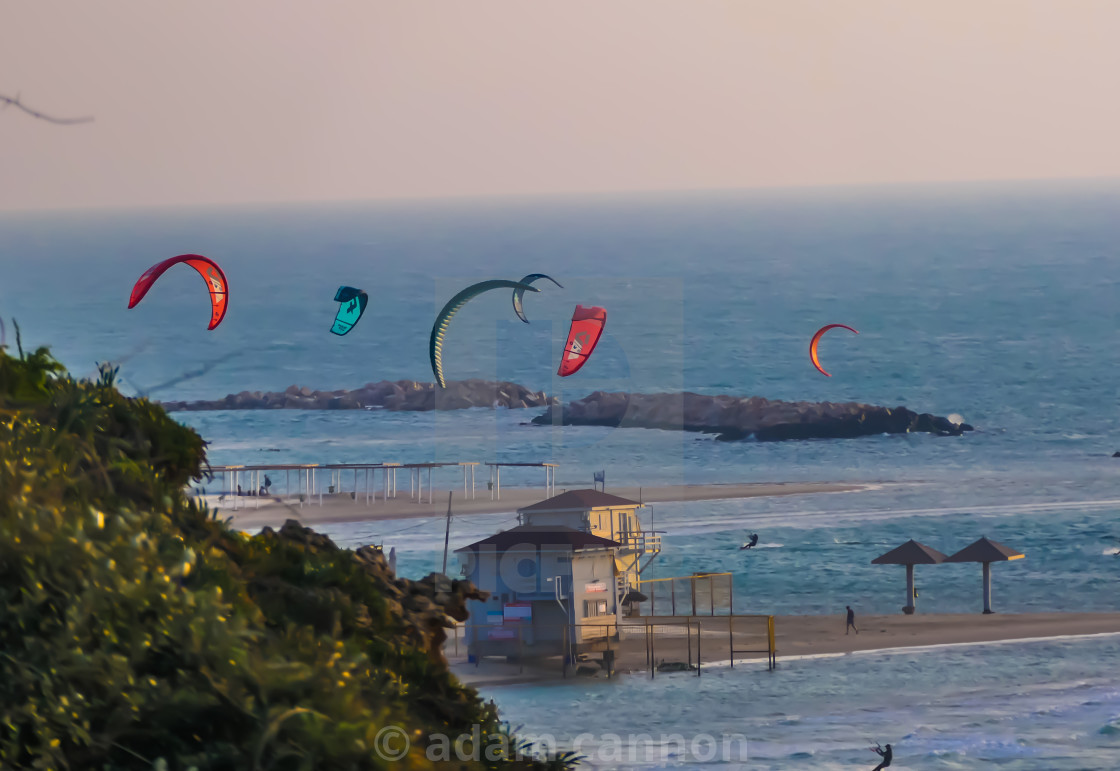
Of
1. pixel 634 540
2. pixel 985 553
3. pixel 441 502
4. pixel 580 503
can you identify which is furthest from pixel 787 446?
pixel 580 503

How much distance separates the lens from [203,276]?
3900 cm

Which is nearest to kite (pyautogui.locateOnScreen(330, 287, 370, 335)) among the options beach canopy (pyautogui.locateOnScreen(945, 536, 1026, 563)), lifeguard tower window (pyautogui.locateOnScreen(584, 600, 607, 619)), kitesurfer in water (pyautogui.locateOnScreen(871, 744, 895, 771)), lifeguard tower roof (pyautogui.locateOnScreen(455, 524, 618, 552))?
lifeguard tower roof (pyautogui.locateOnScreen(455, 524, 618, 552))

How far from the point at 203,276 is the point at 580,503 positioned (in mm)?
12124

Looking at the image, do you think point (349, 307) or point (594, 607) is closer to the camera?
→ point (594, 607)

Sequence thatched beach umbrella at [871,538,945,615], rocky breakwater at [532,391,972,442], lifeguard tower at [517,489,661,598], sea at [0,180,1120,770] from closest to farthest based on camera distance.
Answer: sea at [0,180,1120,770] → lifeguard tower at [517,489,661,598] → thatched beach umbrella at [871,538,945,615] → rocky breakwater at [532,391,972,442]

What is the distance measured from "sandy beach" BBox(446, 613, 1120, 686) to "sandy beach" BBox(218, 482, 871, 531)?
1822 cm

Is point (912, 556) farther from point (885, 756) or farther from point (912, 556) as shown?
point (885, 756)

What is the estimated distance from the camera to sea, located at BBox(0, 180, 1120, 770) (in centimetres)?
3192

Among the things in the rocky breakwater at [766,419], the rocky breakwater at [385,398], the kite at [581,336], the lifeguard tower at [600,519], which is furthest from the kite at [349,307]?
the rocky breakwater at [385,398]

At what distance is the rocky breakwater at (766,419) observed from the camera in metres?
107

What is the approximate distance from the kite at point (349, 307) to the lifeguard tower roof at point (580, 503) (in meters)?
7.34

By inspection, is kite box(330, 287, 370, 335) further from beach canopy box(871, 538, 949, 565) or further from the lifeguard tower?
beach canopy box(871, 538, 949, 565)

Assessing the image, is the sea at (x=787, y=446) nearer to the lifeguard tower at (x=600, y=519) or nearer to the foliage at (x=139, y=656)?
the foliage at (x=139, y=656)

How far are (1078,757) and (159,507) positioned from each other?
26.5 meters
